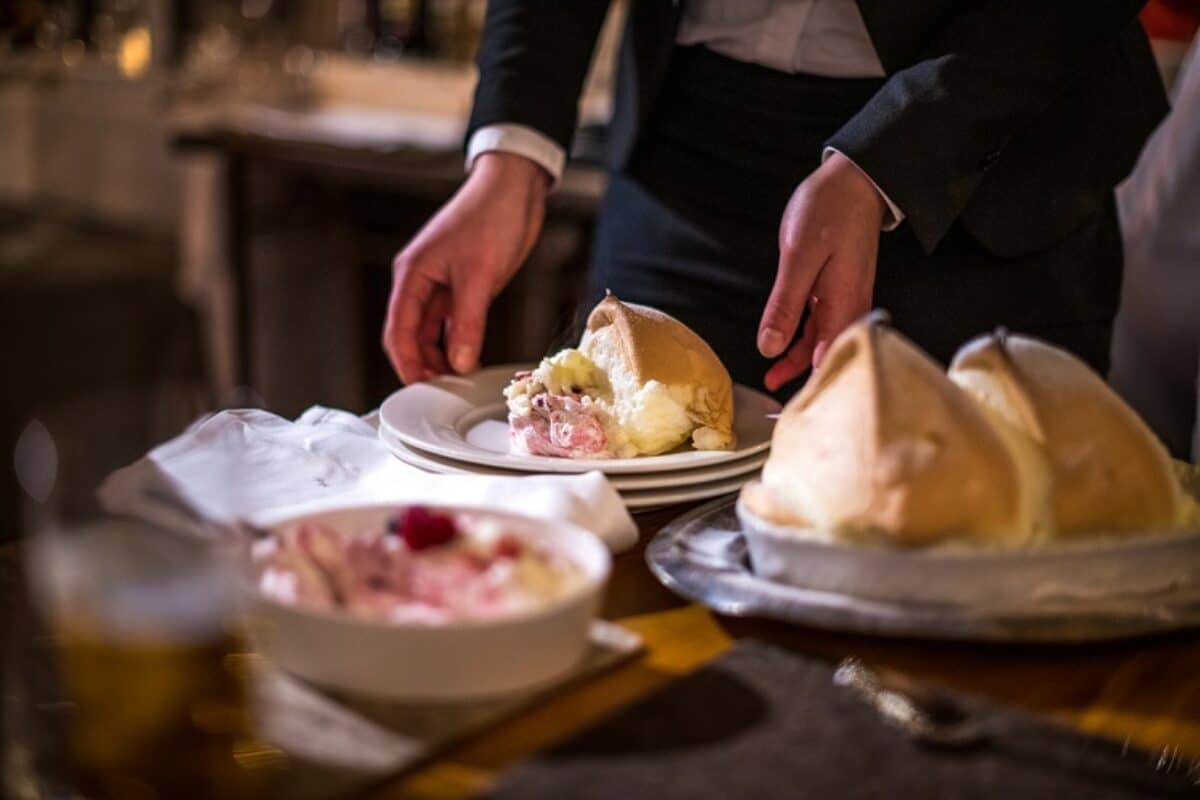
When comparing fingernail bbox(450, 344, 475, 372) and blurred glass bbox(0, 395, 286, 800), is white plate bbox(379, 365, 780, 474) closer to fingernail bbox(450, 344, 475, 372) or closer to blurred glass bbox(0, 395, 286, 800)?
fingernail bbox(450, 344, 475, 372)

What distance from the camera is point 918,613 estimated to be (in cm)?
82

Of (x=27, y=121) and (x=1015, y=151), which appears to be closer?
(x=1015, y=151)

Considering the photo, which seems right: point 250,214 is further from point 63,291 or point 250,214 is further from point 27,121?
point 27,121

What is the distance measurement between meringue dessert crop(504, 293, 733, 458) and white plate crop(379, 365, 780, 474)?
20 millimetres

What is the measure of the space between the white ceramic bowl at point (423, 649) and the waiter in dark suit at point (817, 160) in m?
0.54

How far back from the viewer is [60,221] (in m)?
4.89

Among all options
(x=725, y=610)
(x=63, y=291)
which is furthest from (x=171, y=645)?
(x=63, y=291)

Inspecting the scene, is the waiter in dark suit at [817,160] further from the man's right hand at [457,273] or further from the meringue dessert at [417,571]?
the meringue dessert at [417,571]

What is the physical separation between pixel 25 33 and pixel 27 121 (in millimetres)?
295

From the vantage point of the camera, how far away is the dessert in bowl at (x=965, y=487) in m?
0.82

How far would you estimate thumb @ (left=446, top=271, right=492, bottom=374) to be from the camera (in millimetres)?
1454

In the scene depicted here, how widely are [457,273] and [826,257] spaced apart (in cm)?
44

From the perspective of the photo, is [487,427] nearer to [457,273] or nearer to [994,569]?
[457,273]

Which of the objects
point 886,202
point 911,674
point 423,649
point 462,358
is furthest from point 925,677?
point 462,358
